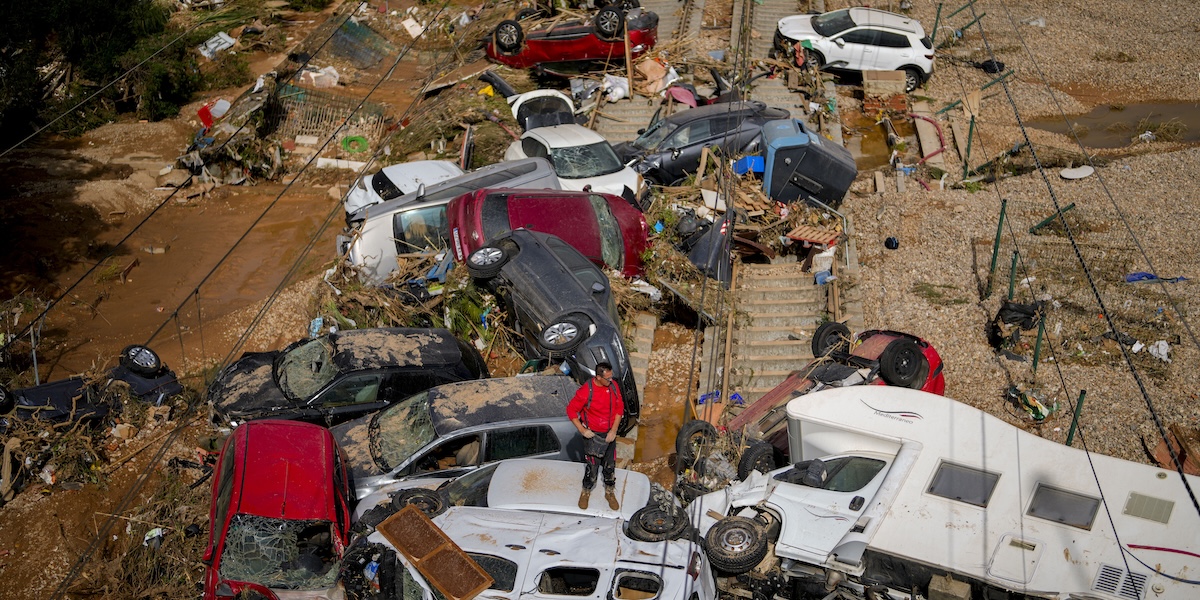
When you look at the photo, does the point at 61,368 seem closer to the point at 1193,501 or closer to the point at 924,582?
the point at 924,582

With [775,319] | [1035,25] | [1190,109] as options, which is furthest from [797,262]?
[1035,25]

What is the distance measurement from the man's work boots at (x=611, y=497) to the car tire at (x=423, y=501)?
1.37m

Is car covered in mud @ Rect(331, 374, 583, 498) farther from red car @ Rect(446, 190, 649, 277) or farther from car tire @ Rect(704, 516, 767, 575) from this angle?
red car @ Rect(446, 190, 649, 277)

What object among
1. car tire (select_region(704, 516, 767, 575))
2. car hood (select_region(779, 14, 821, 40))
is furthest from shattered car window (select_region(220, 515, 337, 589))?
car hood (select_region(779, 14, 821, 40))

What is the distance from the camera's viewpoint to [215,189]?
54.1 feet

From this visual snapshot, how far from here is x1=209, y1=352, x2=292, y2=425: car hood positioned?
919 centimetres

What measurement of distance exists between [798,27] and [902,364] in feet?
40.9

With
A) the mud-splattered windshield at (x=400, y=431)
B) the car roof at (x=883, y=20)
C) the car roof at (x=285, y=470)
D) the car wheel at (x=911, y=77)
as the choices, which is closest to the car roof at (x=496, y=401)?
the mud-splattered windshield at (x=400, y=431)

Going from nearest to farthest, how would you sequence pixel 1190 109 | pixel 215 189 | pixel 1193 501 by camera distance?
1. pixel 1193 501
2. pixel 215 189
3. pixel 1190 109

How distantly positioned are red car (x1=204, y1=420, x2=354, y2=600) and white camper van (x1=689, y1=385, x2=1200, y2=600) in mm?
3145

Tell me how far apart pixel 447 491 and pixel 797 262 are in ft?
24.7

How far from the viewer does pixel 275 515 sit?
7215mm

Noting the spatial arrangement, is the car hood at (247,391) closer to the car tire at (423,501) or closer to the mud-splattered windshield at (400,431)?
the mud-splattered windshield at (400,431)

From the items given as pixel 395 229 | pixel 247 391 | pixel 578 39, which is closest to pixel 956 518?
pixel 247 391
